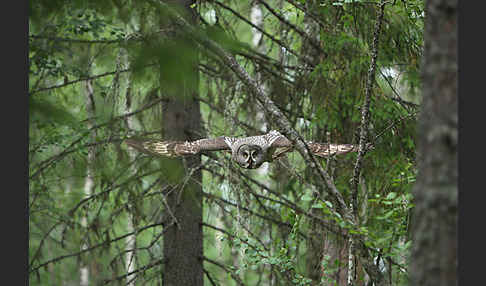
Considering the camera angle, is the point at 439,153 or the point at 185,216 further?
the point at 185,216

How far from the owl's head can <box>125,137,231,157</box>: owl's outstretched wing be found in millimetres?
211

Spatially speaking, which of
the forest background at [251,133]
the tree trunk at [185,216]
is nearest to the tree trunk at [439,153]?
the forest background at [251,133]

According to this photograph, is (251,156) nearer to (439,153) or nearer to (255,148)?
(255,148)

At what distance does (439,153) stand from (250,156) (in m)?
2.49

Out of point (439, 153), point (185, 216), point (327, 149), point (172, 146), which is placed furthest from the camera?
point (185, 216)

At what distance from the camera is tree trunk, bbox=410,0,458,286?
1.91 m

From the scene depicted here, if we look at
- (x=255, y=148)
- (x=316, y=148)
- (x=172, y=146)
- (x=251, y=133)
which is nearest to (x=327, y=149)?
(x=316, y=148)

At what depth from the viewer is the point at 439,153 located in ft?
6.31

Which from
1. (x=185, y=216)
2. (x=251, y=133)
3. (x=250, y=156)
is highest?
(x=251, y=133)

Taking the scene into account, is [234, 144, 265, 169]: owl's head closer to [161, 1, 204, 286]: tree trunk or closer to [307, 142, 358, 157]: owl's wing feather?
[307, 142, 358, 157]: owl's wing feather

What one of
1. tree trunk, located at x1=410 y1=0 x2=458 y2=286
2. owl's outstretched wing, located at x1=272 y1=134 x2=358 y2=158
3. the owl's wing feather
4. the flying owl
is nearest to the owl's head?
the flying owl

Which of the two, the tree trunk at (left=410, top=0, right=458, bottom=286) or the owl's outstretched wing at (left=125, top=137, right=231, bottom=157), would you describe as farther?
the owl's outstretched wing at (left=125, top=137, right=231, bottom=157)

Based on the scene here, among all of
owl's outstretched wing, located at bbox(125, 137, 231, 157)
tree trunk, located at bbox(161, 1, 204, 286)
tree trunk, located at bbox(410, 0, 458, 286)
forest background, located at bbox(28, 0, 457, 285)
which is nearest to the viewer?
tree trunk, located at bbox(410, 0, 458, 286)

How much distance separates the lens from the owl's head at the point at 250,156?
14.1 ft
